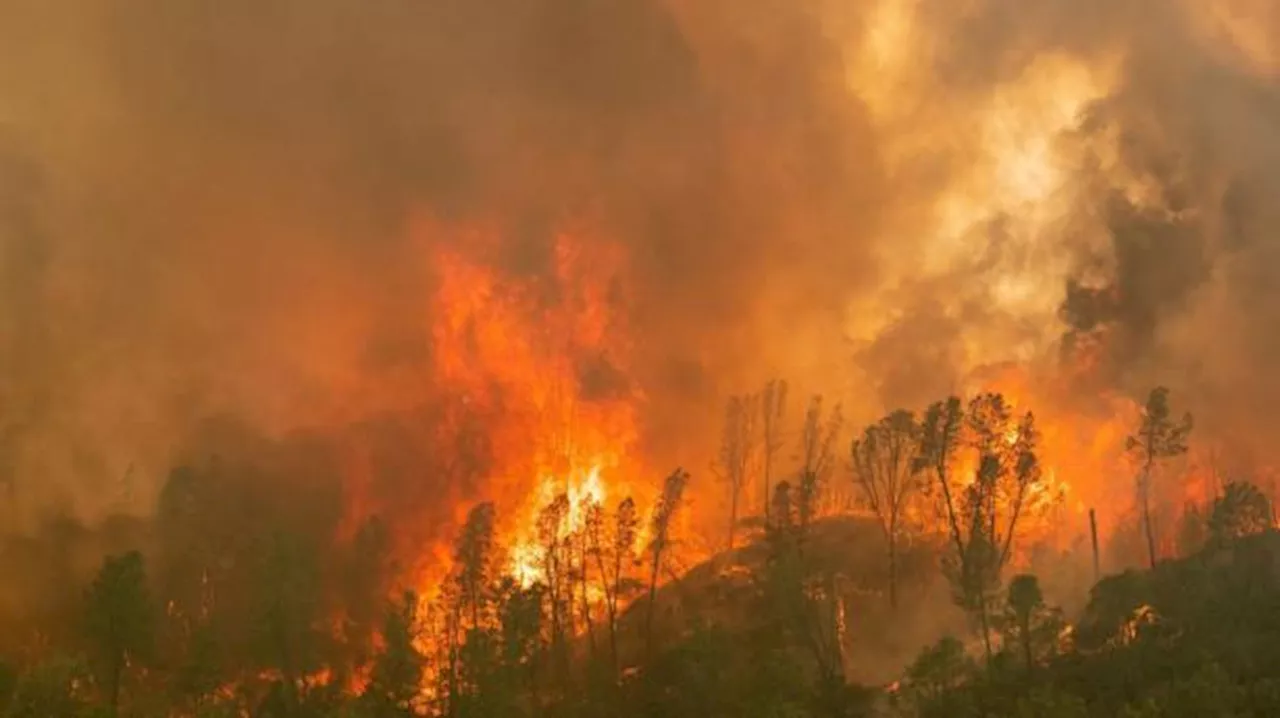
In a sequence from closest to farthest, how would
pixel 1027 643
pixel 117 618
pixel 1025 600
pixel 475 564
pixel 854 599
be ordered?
1. pixel 1027 643
2. pixel 1025 600
3. pixel 117 618
4. pixel 475 564
5. pixel 854 599

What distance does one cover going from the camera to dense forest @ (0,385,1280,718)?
117000 mm

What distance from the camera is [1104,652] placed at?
125250 mm

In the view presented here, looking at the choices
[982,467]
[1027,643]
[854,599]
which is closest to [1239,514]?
[982,467]

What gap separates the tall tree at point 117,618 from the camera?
13000 centimetres

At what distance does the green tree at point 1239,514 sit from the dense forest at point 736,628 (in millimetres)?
479

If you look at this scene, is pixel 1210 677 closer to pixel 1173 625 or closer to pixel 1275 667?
pixel 1275 667

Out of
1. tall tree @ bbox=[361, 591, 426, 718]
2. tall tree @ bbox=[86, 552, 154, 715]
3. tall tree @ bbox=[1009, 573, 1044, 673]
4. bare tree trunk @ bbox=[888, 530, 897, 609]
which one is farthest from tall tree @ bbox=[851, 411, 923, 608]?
tall tree @ bbox=[86, 552, 154, 715]

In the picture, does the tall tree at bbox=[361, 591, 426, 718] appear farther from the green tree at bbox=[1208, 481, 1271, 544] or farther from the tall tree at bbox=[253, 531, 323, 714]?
the green tree at bbox=[1208, 481, 1271, 544]

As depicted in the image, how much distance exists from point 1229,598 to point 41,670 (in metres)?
129

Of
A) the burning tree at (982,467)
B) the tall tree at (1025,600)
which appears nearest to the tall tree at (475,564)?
the burning tree at (982,467)

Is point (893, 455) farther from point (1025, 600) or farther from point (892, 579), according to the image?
point (1025, 600)

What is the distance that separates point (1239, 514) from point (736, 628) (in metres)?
68.9

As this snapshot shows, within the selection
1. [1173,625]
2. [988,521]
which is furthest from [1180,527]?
[1173,625]

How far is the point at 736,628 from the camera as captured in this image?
161875 mm
